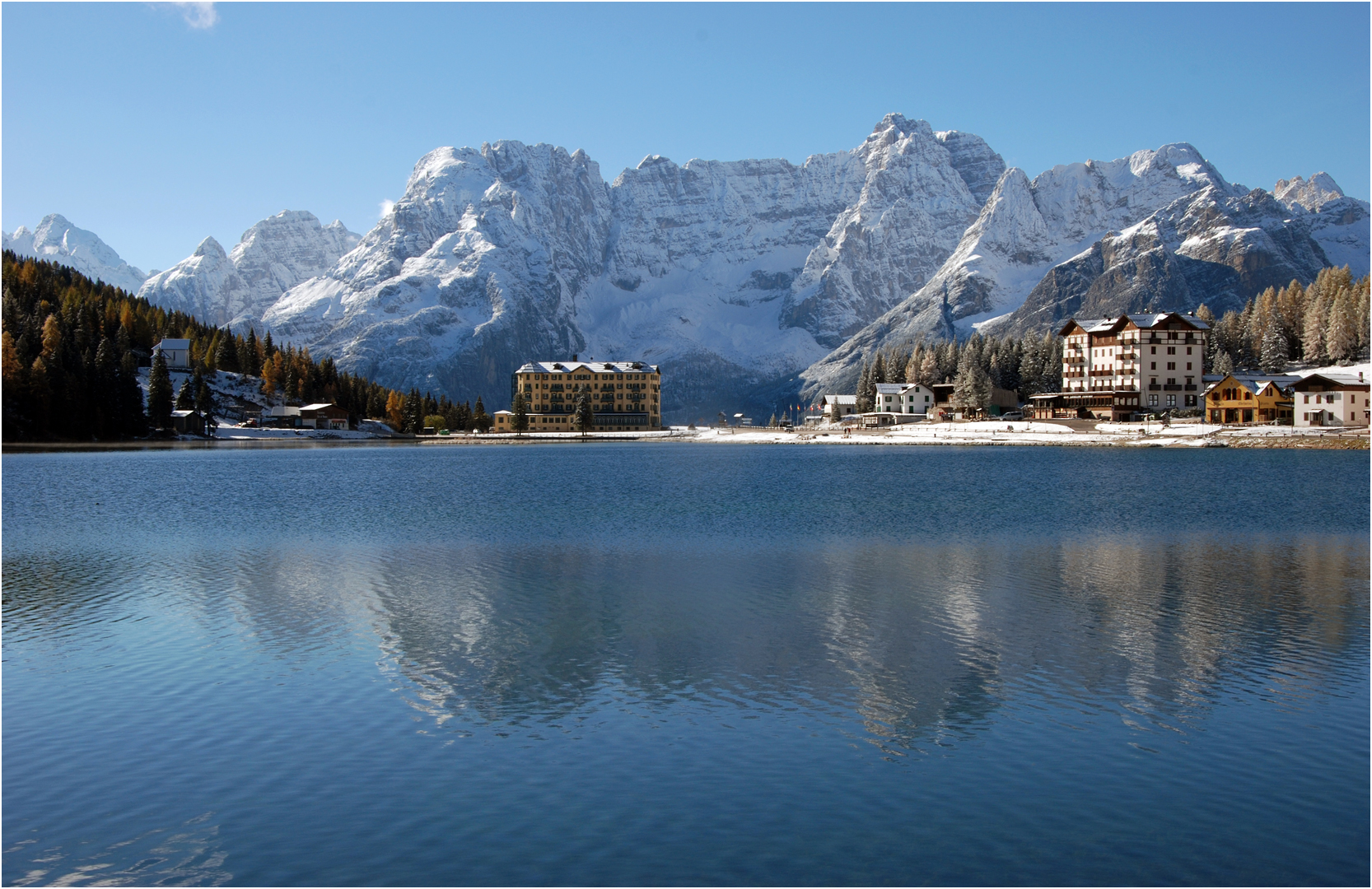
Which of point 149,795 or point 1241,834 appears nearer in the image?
point 1241,834

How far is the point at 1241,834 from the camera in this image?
15.4 metres

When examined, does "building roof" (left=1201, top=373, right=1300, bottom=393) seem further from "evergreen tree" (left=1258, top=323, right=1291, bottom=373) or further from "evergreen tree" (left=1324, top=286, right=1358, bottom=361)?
"evergreen tree" (left=1324, top=286, right=1358, bottom=361)

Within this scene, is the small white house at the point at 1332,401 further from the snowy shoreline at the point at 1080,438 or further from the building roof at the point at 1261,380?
the snowy shoreline at the point at 1080,438

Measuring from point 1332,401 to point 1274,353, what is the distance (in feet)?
154

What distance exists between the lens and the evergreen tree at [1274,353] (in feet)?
617

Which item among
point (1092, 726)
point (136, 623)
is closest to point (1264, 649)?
point (1092, 726)

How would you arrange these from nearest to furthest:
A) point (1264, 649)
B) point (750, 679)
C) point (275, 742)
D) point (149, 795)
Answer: point (149, 795) < point (275, 742) < point (750, 679) < point (1264, 649)

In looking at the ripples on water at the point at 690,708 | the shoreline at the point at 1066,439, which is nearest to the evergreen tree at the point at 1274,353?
the shoreline at the point at 1066,439

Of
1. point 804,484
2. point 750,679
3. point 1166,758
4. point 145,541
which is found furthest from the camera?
point 804,484

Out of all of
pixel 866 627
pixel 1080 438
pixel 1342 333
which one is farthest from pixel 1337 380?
pixel 866 627

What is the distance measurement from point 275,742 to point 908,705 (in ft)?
42.2

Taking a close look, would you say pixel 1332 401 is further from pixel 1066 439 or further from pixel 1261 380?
pixel 1066 439

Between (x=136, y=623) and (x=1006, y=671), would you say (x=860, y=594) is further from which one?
(x=136, y=623)

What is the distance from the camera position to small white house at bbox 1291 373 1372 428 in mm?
143250
